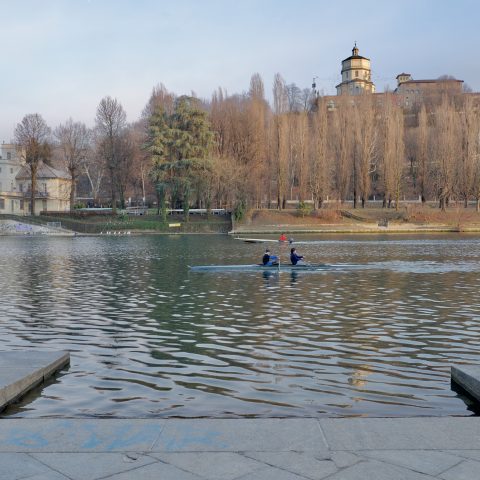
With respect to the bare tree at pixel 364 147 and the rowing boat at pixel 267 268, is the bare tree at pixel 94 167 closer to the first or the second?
the bare tree at pixel 364 147

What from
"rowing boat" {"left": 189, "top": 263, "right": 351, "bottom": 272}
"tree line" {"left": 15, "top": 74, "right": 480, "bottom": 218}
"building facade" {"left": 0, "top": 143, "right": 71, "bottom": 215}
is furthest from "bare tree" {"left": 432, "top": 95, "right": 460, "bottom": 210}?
"building facade" {"left": 0, "top": 143, "right": 71, "bottom": 215}
